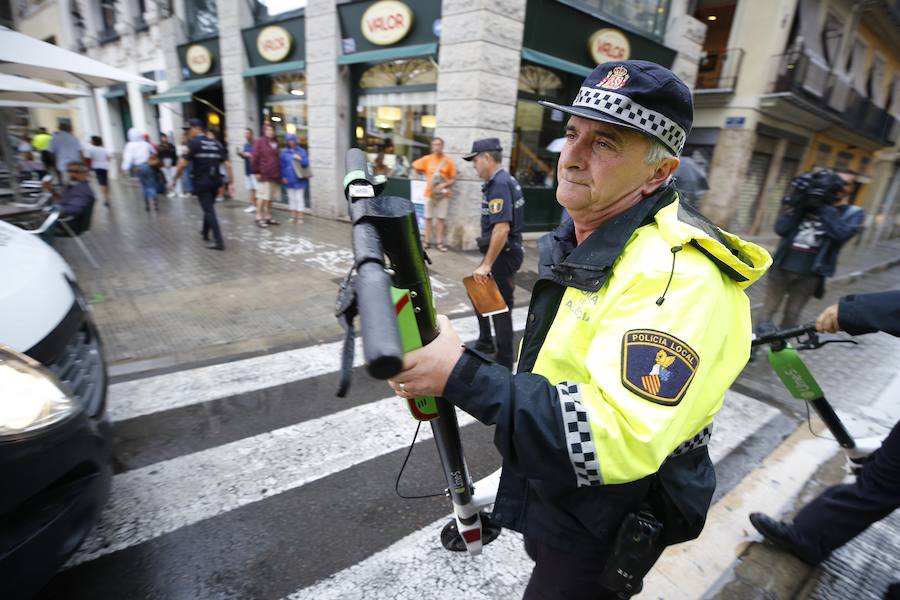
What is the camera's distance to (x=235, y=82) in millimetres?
13148

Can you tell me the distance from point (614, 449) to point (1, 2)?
47.1 ft

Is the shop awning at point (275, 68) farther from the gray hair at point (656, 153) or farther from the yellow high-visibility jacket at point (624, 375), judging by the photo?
the yellow high-visibility jacket at point (624, 375)

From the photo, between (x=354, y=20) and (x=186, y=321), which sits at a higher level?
(x=354, y=20)

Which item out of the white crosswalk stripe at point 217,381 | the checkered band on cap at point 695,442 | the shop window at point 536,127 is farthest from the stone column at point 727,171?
the checkered band on cap at point 695,442

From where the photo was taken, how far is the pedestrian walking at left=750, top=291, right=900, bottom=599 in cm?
206

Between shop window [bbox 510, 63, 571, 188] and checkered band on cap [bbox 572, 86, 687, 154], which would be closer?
checkered band on cap [bbox 572, 86, 687, 154]

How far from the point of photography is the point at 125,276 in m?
6.30

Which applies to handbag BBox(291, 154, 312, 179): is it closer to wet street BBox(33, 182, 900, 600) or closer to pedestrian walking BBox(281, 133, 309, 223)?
pedestrian walking BBox(281, 133, 309, 223)

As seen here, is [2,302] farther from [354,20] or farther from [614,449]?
Result: [354,20]

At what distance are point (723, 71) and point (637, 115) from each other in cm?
1776

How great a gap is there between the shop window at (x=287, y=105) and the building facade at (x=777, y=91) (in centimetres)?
1264

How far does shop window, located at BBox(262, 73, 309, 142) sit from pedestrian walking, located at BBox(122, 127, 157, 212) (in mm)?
3417

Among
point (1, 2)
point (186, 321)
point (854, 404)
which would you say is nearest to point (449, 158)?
point (186, 321)

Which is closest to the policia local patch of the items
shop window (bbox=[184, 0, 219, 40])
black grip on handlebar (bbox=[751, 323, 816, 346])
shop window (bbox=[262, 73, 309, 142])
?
black grip on handlebar (bbox=[751, 323, 816, 346])
